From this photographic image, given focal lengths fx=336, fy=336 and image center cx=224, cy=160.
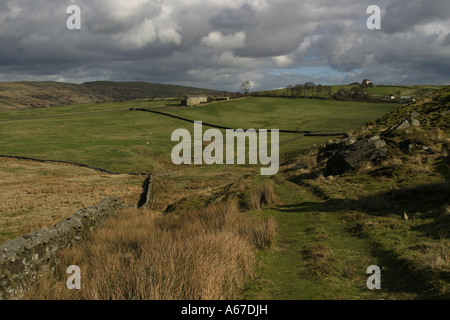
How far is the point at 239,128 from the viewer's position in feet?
293

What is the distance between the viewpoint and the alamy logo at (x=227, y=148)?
52.4m

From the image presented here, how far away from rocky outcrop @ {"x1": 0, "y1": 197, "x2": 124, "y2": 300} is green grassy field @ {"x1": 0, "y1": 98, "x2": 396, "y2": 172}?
37.8m

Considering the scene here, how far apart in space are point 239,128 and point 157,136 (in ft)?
73.4

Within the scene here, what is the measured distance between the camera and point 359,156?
71.2 ft

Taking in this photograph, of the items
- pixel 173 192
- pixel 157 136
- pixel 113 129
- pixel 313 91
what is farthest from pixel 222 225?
pixel 313 91

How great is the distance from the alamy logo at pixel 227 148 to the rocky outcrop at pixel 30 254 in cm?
2955

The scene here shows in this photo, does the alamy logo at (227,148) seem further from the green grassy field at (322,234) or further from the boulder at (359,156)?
the boulder at (359,156)

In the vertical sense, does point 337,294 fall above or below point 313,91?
below

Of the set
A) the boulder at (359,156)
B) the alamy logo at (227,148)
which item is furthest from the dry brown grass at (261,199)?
the alamy logo at (227,148)

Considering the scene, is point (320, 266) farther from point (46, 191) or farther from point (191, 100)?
point (191, 100)

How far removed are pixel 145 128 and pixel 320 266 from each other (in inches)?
3463

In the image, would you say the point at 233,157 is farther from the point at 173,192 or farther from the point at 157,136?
the point at 157,136
